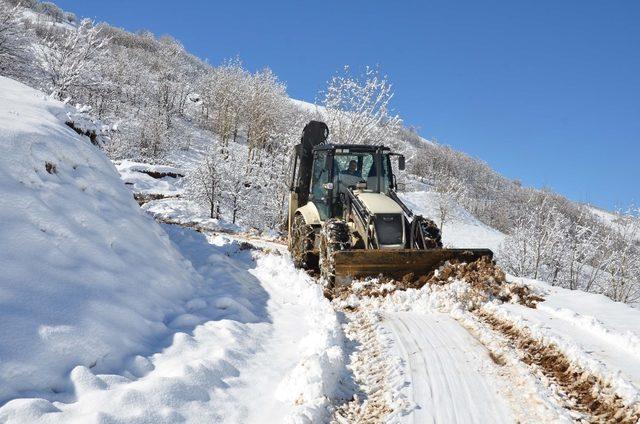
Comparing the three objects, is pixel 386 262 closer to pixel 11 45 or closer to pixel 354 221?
pixel 354 221

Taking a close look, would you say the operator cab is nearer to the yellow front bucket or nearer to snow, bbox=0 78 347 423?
the yellow front bucket

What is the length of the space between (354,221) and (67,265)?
5.28m

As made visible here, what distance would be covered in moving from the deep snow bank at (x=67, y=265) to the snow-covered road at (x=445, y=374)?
2.52 m

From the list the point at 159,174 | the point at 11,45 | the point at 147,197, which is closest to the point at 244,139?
the point at 159,174

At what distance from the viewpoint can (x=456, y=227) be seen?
52.4 metres

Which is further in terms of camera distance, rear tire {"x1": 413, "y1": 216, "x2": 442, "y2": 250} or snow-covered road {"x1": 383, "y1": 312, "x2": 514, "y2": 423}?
rear tire {"x1": 413, "y1": 216, "x2": 442, "y2": 250}

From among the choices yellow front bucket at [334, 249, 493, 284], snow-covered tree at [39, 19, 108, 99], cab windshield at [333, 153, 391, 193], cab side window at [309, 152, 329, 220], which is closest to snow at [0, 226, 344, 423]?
yellow front bucket at [334, 249, 493, 284]

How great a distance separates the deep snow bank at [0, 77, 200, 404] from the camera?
3.45 m

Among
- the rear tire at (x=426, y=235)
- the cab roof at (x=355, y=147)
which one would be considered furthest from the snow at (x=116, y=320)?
the cab roof at (x=355, y=147)

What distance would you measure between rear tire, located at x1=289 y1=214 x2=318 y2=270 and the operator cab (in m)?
0.50

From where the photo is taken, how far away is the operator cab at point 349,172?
9.28 metres

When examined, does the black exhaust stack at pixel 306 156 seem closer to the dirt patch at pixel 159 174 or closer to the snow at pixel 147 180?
the snow at pixel 147 180

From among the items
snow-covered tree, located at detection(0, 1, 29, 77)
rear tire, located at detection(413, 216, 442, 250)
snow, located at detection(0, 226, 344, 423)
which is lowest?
Result: snow, located at detection(0, 226, 344, 423)

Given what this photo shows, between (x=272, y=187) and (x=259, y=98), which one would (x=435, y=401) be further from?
(x=259, y=98)
